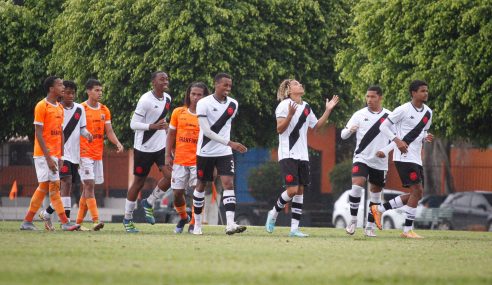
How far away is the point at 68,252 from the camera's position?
41.7 feet

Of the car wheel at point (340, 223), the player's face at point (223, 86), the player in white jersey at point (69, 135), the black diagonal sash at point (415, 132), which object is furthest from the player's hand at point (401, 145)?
the car wheel at point (340, 223)

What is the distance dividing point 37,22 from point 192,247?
2481 cm

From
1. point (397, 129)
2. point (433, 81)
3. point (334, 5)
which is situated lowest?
point (397, 129)

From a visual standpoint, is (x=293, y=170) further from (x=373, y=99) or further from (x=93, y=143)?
(x=93, y=143)

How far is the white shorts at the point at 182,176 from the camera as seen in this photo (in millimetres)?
18984

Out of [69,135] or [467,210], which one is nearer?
[69,135]

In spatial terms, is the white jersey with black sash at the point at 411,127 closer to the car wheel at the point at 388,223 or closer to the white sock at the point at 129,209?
the white sock at the point at 129,209

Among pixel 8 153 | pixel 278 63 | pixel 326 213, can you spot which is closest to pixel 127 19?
pixel 278 63

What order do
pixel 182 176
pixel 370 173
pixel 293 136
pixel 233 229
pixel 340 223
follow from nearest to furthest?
1. pixel 233 229
2. pixel 293 136
3. pixel 370 173
4. pixel 182 176
5. pixel 340 223

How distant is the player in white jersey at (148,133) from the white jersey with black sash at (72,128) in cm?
80

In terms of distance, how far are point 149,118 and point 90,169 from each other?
138cm

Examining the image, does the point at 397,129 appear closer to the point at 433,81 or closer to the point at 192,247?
the point at 192,247

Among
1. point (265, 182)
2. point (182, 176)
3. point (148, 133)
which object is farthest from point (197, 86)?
point (265, 182)

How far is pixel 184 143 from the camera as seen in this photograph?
19438mm
